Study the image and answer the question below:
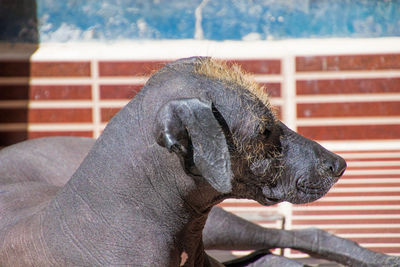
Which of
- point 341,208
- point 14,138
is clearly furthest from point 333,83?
point 14,138

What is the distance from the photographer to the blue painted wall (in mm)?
4680

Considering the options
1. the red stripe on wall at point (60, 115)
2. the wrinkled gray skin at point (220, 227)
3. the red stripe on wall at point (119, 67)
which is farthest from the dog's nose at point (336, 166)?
the red stripe on wall at point (60, 115)

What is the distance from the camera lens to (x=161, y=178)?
1.72 metres

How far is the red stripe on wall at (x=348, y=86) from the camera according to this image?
4.34m

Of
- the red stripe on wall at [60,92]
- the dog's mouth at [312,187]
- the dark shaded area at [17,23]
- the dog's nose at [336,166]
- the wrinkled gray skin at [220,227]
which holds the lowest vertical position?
the wrinkled gray skin at [220,227]

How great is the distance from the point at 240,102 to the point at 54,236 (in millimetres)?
671

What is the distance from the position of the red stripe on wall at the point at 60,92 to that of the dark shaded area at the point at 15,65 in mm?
67

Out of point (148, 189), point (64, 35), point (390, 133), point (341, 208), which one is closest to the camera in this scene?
point (148, 189)

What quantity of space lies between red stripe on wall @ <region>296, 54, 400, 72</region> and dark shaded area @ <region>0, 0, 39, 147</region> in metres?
2.01

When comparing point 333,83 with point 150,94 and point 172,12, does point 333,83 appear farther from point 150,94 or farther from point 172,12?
point 150,94

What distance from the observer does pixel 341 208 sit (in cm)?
364

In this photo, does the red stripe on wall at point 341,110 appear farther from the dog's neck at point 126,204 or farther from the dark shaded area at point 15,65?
the dog's neck at point 126,204

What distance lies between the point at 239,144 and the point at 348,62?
2.85m

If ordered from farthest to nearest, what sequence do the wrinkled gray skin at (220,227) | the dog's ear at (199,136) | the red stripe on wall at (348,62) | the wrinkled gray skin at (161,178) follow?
the red stripe on wall at (348,62) < the wrinkled gray skin at (220,227) < the wrinkled gray skin at (161,178) < the dog's ear at (199,136)
